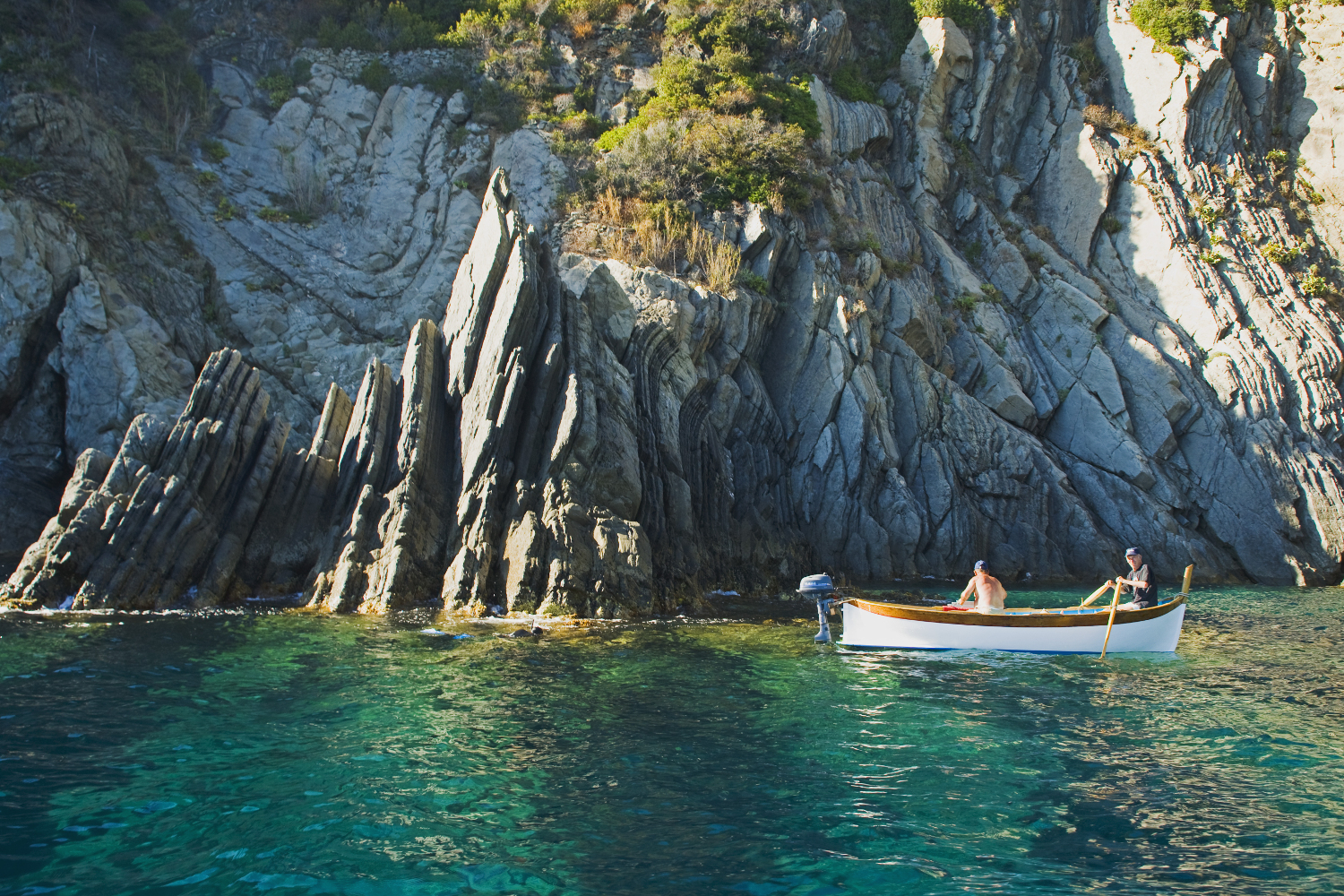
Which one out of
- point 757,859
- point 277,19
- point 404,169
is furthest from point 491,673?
point 277,19

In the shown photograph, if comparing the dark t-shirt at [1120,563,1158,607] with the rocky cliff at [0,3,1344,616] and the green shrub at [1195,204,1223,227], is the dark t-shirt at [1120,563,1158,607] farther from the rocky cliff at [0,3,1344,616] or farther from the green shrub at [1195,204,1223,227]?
the green shrub at [1195,204,1223,227]

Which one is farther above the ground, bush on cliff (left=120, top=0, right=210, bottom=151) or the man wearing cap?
bush on cliff (left=120, top=0, right=210, bottom=151)

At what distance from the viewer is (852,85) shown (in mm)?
40188

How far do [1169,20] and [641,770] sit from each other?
46.3 meters

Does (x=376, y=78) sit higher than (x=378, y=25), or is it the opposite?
(x=378, y=25)

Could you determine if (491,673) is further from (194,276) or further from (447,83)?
(447,83)

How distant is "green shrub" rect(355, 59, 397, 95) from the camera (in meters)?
39.3

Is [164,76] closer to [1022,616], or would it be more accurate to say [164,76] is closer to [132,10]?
[132,10]

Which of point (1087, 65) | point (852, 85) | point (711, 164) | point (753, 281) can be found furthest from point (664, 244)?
point (1087, 65)

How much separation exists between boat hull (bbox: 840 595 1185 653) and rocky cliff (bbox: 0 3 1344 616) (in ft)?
17.7

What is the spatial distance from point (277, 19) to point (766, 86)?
2341 centimetres

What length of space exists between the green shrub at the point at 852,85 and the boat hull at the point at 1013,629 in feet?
97.3

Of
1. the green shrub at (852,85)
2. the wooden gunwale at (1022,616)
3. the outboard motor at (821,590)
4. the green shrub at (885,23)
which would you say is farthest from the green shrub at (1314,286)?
the outboard motor at (821,590)

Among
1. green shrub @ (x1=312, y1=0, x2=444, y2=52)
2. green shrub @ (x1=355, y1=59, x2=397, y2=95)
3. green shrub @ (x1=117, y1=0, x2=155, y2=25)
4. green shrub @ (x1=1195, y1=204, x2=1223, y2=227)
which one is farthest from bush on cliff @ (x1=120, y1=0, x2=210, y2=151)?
green shrub @ (x1=1195, y1=204, x2=1223, y2=227)
